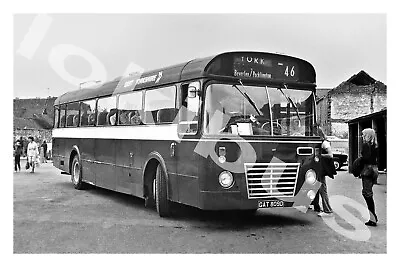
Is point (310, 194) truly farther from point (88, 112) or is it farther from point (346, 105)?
point (346, 105)

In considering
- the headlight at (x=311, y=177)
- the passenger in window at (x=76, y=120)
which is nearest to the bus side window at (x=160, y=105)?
the headlight at (x=311, y=177)

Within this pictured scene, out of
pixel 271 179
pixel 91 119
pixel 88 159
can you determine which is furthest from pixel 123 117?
pixel 271 179

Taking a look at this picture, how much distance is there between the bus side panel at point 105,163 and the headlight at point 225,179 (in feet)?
13.6

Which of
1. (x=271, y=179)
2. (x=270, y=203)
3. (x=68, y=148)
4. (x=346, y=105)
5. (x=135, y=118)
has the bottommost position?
(x=270, y=203)

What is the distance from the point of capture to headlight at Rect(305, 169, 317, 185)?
353 inches

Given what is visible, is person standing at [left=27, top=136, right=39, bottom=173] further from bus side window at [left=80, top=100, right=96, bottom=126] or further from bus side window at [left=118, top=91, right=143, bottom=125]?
bus side window at [left=118, top=91, right=143, bottom=125]

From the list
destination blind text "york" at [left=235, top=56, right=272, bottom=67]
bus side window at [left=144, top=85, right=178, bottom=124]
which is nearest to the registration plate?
bus side window at [left=144, top=85, right=178, bottom=124]

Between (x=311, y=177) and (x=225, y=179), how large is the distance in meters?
1.64

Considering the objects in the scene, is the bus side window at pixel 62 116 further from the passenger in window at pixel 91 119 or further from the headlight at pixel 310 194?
the headlight at pixel 310 194

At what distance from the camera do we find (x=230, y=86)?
8.56 meters

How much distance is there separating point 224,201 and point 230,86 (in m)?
1.84

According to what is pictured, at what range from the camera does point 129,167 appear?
11.1 meters

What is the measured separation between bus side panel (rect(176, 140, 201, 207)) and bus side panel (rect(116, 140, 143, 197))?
1734 millimetres
